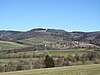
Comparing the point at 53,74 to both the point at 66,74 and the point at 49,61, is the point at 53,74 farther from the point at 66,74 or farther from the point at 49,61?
the point at 49,61

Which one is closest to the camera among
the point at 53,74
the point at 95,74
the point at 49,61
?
the point at 95,74

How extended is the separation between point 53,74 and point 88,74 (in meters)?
4.11

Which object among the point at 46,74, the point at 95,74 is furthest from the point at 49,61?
the point at 95,74

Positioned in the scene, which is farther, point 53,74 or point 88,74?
point 53,74

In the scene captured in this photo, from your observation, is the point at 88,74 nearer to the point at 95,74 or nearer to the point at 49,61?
the point at 95,74

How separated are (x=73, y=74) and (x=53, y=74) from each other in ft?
8.23

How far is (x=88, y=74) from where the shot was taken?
2472 centimetres

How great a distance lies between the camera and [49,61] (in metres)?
55.6

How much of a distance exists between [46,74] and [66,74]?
2640 millimetres

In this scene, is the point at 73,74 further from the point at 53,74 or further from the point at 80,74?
the point at 53,74

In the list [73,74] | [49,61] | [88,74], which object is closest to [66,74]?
[73,74]

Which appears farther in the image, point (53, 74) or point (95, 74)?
point (53, 74)

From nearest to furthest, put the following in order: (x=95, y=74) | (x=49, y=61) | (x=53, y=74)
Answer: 1. (x=95, y=74)
2. (x=53, y=74)
3. (x=49, y=61)

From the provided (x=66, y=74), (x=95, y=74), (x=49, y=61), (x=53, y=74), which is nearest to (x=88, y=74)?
(x=95, y=74)
